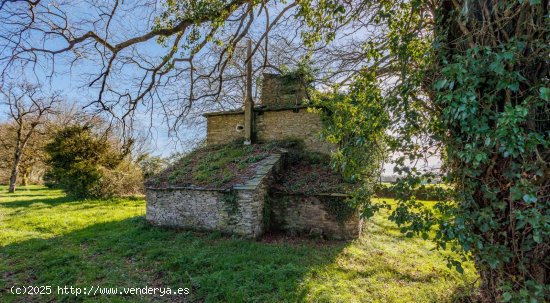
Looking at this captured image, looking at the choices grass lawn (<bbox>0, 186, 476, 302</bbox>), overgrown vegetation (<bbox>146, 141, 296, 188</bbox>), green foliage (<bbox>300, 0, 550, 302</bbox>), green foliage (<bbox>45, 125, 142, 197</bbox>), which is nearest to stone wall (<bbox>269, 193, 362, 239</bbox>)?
grass lawn (<bbox>0, 186, 476, 302</bbox>)

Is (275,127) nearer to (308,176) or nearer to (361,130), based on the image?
(308,176)

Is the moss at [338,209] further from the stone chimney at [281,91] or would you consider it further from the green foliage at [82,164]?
the green foliage at [82,164]

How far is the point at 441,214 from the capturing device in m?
3.12

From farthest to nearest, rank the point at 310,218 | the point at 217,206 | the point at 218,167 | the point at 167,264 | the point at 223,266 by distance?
the point at 218,167
the point at 310,218
the point at 217,206
the point at 167,264
the point at 223,266

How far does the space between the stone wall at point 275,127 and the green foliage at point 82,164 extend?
23.3 ft

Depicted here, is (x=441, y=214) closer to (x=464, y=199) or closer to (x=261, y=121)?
(x=464, y=199)

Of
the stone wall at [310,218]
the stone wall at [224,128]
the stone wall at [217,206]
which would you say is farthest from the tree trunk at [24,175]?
the stone wall at [310,218]

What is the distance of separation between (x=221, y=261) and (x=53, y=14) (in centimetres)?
593

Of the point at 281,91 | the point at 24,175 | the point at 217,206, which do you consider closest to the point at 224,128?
the point at 281,91

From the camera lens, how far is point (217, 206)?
855cm

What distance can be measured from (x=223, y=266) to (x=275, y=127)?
730cm

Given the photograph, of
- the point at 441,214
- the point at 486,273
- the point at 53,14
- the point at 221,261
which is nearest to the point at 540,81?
the point at 441,214

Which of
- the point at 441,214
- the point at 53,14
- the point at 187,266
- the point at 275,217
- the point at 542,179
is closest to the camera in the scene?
→ the point at 542,179

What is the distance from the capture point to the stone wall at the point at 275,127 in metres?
11.4
